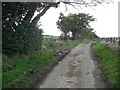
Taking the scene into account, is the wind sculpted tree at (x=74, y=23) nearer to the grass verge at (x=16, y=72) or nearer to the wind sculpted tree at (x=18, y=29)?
the wind sculpted tree at (x=18, y=29)

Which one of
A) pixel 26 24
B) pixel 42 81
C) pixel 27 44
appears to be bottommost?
pixel 42 81

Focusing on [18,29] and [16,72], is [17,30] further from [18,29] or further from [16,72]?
[16,72]

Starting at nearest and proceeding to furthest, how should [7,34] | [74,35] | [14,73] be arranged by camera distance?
[14,73] → [7,34] → [74,35]

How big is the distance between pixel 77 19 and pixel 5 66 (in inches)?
3003

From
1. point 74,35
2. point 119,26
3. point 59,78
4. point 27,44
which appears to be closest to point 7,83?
point 59,78

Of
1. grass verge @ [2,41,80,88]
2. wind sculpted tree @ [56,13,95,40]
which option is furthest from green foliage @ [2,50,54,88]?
wind sculpted tree @ [56,13,95,40]

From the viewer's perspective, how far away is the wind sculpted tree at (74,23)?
87.5 meters

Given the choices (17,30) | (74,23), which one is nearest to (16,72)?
(17,30)

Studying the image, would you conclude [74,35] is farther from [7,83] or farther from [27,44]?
[7,83]

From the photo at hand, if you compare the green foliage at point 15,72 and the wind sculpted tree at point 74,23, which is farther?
the wind sculpted tree at point 74,23

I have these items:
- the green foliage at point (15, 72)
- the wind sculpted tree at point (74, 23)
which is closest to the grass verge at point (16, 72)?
the green foliage at point (15, 72)

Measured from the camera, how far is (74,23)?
9069cm

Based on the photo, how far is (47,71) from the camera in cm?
1906

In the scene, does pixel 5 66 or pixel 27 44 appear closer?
pixel 5 66
